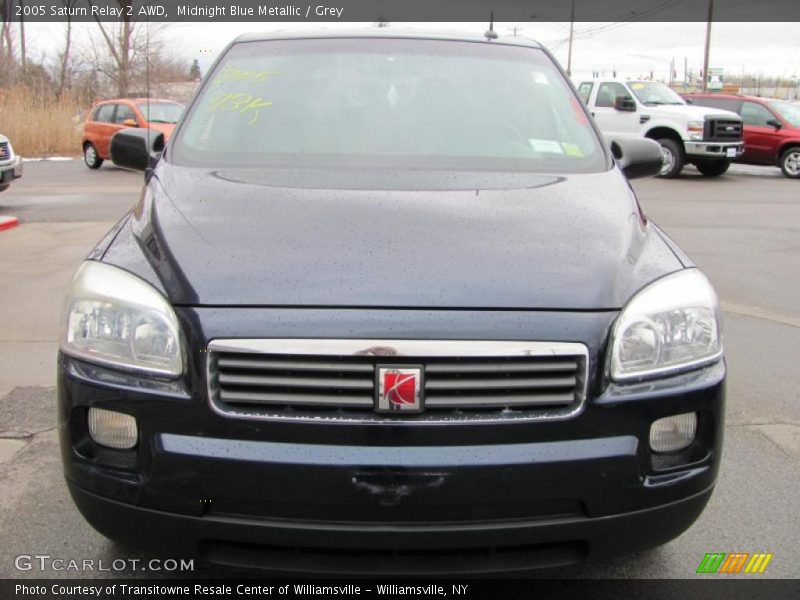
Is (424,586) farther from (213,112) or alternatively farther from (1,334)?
(1,334)

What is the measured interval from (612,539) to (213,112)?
2.30 m

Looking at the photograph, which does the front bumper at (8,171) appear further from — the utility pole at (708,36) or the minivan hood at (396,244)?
the utility pole at (708,36)

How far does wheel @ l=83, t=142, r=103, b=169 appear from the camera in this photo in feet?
64.3

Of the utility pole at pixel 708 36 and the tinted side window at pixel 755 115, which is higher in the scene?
the utility pole at pixel 708 36

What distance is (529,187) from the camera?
2.76 m

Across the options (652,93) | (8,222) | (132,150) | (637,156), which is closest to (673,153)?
(652,93)

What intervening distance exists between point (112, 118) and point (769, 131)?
15.3 meters

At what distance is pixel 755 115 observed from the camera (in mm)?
18016

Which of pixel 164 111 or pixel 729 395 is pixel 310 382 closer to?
pixel 729 395

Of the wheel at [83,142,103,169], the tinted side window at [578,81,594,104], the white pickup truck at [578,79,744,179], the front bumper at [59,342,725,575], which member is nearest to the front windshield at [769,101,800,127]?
the white pickup truck at [578,79,744,179]

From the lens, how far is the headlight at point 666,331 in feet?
6.99

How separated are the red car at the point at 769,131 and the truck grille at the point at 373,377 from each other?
1746cm

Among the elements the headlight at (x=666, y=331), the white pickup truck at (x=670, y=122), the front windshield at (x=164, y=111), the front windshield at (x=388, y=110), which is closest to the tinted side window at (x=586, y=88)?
the white pickup truck at (x=670, y=122)
